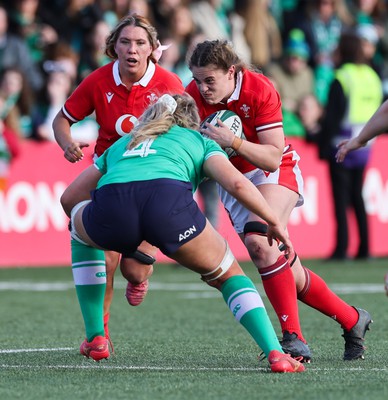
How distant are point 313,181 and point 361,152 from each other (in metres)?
0.87

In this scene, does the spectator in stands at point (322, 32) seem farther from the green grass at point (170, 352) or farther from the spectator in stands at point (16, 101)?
the green grass at point (170, 352)

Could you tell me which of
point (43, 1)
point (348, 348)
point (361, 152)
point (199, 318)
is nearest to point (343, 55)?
point (361, 152)

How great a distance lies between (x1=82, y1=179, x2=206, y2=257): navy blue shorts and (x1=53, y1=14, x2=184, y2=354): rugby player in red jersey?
113 cm

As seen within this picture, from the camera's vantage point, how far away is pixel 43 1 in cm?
1584

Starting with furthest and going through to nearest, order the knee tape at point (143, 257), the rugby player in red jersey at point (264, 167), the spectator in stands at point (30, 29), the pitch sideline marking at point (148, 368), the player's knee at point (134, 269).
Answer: the spectator in stands at point (30, 29), the player's knee at point (134, 269), the knee tape at point (143, 257), the rugby player in red jersey at point (264, 167), the pitch sideline marking at point (148, 368)

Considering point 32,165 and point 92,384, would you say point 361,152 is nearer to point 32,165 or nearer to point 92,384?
point 32,165

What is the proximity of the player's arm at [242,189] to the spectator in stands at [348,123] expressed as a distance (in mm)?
8003

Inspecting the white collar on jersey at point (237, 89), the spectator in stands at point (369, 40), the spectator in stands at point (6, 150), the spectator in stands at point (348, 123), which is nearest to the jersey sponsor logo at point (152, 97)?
the white collar on jersey at point (237, 89)

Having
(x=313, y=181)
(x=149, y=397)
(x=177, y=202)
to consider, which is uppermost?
(x=177, y=202)

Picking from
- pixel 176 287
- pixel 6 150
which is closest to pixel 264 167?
pixel 176 287

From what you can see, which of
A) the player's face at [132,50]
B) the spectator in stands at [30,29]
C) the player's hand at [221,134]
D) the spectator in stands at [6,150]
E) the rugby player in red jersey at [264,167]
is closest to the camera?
the player's hand at [221,134]

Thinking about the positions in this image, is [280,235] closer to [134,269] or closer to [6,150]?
[134,269]

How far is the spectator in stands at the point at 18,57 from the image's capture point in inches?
564

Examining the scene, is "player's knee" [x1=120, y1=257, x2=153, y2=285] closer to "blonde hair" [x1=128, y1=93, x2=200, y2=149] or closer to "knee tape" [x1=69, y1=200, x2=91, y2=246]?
"knee tape" [x1=69, y1=200, x2=91, y2=246]
